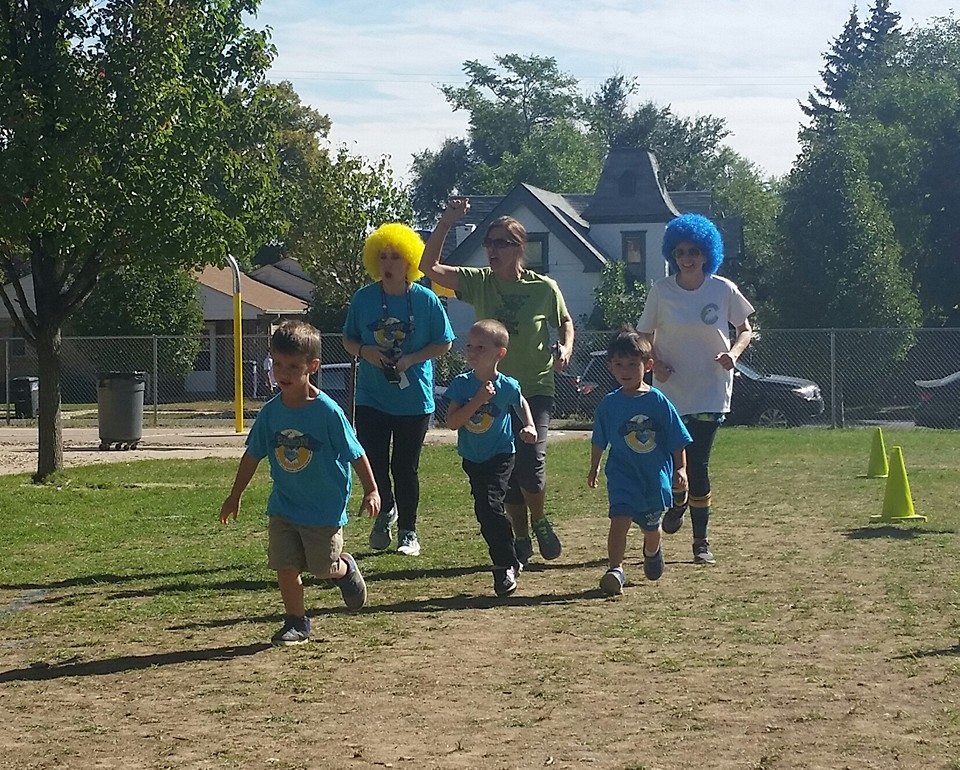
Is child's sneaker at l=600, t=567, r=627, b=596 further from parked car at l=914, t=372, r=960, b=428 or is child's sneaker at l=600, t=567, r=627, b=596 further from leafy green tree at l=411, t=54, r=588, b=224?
leafy green tree at l=411, t=54, r=588, b=224

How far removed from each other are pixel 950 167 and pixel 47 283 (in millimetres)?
39251

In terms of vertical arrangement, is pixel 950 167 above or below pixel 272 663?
above

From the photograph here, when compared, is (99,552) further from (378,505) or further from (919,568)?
(919,568)

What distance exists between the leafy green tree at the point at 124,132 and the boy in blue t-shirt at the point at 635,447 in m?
7.82

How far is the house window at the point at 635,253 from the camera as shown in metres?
57.1

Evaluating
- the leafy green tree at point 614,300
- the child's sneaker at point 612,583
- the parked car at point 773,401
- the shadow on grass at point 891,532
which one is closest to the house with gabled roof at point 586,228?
the leafy green tree at point 614,300

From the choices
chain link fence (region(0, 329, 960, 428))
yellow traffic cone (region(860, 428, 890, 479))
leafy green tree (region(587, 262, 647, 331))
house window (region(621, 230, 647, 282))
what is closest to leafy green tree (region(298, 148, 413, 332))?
chain link fence (region(0, 329, 960, 428))

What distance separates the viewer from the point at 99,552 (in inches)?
400

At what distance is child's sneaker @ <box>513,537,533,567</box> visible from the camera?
8.66m

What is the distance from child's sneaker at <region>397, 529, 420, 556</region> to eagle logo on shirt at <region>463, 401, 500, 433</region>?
170cm

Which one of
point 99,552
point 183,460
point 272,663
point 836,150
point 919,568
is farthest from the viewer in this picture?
point 836,150

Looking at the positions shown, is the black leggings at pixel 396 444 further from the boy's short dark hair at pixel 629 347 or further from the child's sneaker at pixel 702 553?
the child's sneaker at pixel 702 553

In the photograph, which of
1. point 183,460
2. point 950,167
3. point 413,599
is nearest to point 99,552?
point 413,599

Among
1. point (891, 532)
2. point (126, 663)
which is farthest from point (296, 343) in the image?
point (891, 532)
